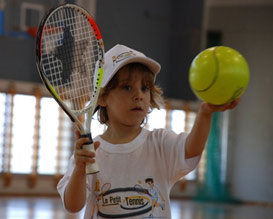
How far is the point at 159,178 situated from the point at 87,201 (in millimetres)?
306

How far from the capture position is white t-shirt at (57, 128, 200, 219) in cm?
216

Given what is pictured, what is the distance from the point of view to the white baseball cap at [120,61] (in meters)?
2.27

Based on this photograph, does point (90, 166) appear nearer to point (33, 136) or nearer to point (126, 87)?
point (126, 87)

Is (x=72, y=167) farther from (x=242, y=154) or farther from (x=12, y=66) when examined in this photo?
(x=242, y=154)

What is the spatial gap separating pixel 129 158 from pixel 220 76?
22.7 inches

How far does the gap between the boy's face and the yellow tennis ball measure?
1.11ft

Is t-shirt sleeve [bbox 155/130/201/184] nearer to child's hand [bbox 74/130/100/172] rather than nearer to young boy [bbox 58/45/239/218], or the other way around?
young boy [bbox 58/45/239/218]

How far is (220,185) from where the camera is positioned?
12.9 m

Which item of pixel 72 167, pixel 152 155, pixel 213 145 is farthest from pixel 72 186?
pixel 213 145

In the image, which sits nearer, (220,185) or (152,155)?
(152,155)

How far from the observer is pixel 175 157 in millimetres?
2164

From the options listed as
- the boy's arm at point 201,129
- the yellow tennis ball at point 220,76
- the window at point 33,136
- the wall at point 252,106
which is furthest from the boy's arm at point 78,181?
the wall at point 252,106

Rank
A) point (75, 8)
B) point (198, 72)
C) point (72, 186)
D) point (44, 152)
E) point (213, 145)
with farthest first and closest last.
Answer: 1. point (213, 145)
2. point (44, 152)
3. point (75, 8)
4. point (72, 186)
5. point (198, 72)

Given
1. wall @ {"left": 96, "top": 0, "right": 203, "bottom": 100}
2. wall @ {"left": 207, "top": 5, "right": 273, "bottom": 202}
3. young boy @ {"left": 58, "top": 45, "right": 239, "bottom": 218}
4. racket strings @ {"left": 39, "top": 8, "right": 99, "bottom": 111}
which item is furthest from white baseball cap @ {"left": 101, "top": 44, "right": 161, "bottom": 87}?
wall @ {"left": 207, "top": 5, "right": 273, "bottom": 202}
